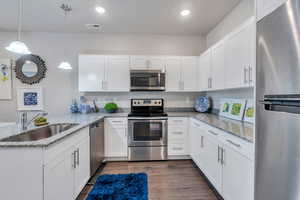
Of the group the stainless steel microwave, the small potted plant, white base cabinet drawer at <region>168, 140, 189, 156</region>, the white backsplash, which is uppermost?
the stainless steel microwave

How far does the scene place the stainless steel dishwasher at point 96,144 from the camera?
97.7 inches

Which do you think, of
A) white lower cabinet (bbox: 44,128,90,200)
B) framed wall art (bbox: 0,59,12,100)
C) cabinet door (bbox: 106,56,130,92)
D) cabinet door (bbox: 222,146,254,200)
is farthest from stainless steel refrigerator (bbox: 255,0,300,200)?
framed wall art (bbox: 0,59,12,100)

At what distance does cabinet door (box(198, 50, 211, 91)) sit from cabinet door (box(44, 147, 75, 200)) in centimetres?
252

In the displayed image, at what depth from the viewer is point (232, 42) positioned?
2.18 metres

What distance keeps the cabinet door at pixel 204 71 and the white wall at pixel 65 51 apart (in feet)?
2.89

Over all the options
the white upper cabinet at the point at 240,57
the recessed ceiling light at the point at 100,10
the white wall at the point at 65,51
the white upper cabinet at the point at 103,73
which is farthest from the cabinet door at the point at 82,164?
the white upper cabinet at the point at 240,57

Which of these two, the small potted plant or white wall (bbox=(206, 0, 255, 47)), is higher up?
white wall (bbox=(206, 0, 255, 47))

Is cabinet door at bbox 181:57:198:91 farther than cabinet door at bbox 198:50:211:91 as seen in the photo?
Yes

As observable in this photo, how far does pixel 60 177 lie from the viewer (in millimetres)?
1561

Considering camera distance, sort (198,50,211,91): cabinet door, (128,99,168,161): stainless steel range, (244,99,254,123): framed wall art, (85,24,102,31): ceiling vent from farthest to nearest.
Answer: (85,24,102,31): ceiling vent
(128,99,168,161): stainless steel range
(198,50,211,91): cabinet door
(244,99,254,123): framed wall art

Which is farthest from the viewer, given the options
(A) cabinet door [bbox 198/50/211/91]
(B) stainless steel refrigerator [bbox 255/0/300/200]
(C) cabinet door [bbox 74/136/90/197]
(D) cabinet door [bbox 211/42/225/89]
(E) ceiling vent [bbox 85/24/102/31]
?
(E) ceiling vent [bbox 85/24/102/31]

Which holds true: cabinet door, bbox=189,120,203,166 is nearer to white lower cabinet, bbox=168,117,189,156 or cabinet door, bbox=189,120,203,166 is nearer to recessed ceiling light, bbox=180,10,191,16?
white lower cabinet, bbox=168,117,189,156

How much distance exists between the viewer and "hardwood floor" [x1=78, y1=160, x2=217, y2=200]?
83.7 inches

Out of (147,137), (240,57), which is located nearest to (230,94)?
(240,57)
